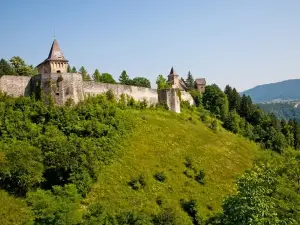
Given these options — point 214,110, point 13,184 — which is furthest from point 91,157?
point 214,110

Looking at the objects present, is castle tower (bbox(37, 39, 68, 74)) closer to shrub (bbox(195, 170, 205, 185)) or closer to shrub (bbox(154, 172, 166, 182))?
shrub (bbox(154, 172, 166, 182))

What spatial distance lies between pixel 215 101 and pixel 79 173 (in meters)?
58.4

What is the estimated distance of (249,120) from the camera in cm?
9712

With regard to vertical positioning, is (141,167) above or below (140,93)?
below

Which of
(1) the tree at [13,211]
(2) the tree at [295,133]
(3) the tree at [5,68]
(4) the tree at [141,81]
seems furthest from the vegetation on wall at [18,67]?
(2) the tree at [295,133]

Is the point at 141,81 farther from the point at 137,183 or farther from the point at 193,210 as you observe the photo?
the point at 193,210

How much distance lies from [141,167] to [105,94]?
16.5 m

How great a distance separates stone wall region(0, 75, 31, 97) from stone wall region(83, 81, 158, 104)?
8061mm

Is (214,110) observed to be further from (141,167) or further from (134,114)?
(141,167)

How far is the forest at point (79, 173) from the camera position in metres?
29.0

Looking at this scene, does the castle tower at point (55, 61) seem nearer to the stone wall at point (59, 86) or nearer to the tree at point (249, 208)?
the stone wall at point (59, 86)

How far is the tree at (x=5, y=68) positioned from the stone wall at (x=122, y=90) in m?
22.6

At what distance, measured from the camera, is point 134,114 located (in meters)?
60.9

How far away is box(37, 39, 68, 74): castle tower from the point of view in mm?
56031
